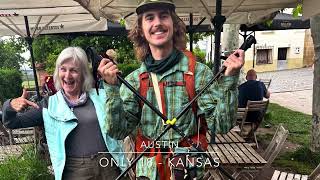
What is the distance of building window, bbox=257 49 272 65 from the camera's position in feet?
87.6

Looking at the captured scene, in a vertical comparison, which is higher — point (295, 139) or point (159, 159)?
point (159, 159)

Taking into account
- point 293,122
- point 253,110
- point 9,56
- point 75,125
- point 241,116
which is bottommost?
point 293,122

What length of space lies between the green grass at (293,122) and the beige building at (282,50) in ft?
51.6

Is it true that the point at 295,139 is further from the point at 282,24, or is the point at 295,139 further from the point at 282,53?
the point at 282,53

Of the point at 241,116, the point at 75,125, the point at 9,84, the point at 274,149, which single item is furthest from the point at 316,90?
the point at 9,84

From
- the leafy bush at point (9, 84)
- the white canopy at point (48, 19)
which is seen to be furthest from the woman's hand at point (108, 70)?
the leafy bush at point (9, 84)

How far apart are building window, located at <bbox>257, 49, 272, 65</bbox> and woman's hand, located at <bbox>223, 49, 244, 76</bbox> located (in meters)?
26.0

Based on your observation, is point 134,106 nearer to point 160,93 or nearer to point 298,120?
point 160,93

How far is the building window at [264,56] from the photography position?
1051 inches

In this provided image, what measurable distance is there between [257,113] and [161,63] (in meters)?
4.68

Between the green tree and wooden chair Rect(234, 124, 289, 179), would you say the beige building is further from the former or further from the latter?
wooden chair Rect(234, 124, 289, 179)

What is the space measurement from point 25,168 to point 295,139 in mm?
5666

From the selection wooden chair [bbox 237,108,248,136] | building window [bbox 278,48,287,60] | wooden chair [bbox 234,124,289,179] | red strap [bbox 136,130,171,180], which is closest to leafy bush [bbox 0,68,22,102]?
wooden chair [bbox 237,108,248,136]

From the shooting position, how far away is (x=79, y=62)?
8.38 ft
